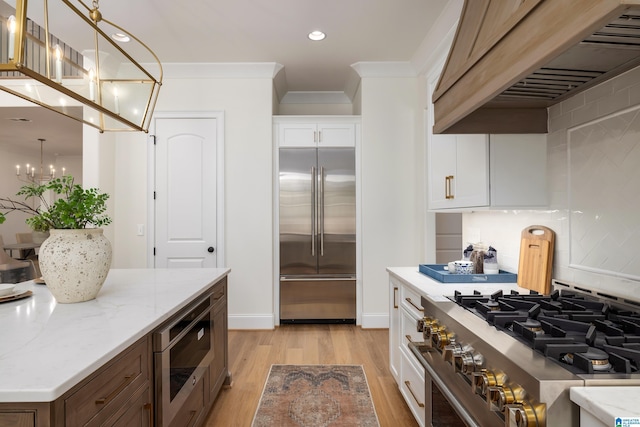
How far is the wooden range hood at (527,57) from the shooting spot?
0.82 metres

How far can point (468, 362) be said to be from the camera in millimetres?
1165

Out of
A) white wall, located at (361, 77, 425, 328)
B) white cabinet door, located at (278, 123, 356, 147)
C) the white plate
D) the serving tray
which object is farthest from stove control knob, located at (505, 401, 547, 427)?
white cabinet door, located at (278, 123, 356, 147)

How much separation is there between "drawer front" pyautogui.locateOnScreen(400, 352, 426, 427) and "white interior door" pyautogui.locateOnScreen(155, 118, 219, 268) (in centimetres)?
241

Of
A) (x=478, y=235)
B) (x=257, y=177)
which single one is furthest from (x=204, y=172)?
(x=478, y=235)

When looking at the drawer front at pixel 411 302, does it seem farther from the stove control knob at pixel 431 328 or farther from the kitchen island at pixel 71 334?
the kitchen island at pixel 71 334

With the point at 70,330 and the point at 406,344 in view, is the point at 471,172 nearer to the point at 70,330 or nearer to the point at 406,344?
the point at 406,344

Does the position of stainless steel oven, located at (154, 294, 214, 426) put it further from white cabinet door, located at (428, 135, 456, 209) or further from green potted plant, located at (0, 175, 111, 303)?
white cabinet door, located at (428, 135, 456, 209)

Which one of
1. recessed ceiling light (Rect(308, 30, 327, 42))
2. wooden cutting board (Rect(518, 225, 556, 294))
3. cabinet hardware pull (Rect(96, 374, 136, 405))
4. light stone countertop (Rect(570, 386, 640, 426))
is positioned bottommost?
cabinet hardware pull (Rect(96, 374, 136, 405))

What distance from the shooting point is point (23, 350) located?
1.04 m

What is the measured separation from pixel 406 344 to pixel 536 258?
2.99ft

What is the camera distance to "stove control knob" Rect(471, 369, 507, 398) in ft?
3.22

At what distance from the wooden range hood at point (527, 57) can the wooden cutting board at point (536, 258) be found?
52 cm

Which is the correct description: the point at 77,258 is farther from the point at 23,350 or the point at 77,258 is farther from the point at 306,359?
the point at 306,359

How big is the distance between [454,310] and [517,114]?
1.01 meters
